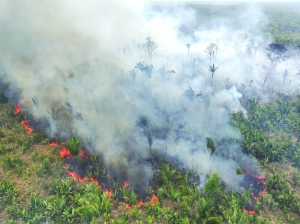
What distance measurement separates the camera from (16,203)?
15945mm

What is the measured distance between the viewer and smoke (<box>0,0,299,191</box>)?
20870 millimetres

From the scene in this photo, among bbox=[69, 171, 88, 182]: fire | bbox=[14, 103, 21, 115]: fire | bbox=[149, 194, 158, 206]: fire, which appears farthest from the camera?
bbox=[14, 103, 21, 115]: fire

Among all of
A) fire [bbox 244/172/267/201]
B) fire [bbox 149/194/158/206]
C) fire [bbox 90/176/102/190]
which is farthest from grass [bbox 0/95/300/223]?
fire [bbox 244/172/267/201]

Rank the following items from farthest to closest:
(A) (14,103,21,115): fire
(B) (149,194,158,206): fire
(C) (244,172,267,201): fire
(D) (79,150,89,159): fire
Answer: (A) (14,103,21,115): fire < (D) (79,150,89,159): fire < (C) (244,172,267,201): fire < (B) (149,194,158,206): fire

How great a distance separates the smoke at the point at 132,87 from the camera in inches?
822

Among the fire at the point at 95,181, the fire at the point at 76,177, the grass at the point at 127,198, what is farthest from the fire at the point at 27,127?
the fire at the point at 95,181

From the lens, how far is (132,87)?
3322 centimetres

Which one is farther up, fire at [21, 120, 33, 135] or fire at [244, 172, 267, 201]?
fire at [244, 172, 267, 201]

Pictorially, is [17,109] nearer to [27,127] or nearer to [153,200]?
[27,127]

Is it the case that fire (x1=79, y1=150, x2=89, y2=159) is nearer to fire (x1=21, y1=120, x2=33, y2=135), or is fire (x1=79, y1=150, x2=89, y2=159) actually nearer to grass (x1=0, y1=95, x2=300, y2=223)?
grass (x1=0, y1=95, x2=300, y2=223)

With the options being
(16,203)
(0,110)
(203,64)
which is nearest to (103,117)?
(16,203)

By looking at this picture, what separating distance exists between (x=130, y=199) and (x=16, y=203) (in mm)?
6721

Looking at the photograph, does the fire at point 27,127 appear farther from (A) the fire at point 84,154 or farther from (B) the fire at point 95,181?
(B) the fire at point 95,181

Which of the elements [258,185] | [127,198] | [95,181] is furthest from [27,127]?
[258,185]
